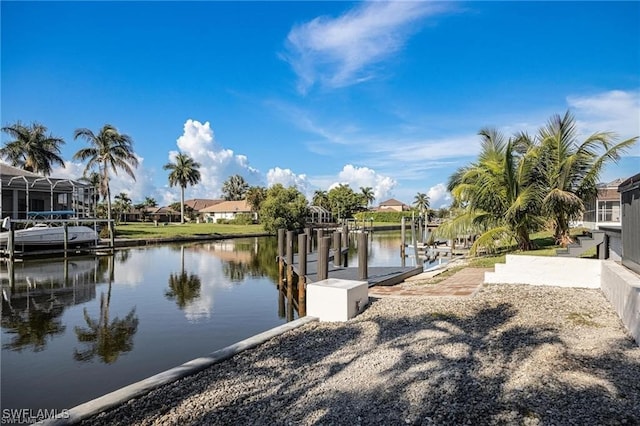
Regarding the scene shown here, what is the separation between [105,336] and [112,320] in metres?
1.46

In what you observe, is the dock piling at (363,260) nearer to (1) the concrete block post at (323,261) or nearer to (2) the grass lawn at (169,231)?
(1) the concrete block post at (323,261)

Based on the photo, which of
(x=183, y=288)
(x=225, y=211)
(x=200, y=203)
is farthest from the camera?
(x=200, y=203)

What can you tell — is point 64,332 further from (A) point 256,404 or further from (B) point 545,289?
(B) point 545,289

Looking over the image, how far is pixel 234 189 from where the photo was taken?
9062cm

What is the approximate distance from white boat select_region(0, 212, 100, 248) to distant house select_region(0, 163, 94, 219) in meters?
3.75

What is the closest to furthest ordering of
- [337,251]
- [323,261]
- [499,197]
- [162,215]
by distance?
[323,261] < [499,197] < [337,251] < [162,215]

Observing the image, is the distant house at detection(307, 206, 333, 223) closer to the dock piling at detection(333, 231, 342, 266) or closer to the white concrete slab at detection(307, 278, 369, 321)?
the dock piling at detection(333, 231, 342, 266)

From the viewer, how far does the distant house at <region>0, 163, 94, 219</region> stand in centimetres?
2828

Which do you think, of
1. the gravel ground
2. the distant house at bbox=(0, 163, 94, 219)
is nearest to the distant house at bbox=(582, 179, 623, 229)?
the gravel ground

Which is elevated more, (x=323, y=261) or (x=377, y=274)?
(x=323, y=261)

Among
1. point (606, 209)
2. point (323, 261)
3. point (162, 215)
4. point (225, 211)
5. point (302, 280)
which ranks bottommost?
point (302, 280)

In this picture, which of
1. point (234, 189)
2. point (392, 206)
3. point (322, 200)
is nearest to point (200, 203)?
point (234, 189)

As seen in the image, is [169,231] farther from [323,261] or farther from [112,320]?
[323,261]

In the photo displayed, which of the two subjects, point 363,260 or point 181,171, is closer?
point 363,260
